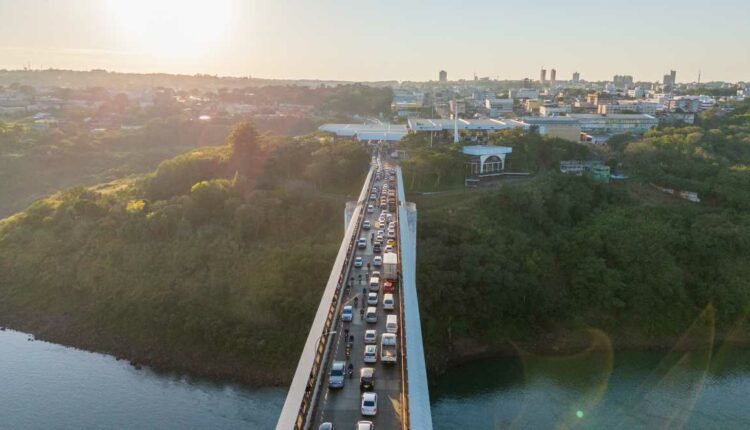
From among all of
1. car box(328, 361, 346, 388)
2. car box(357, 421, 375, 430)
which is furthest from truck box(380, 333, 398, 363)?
car box(357, 421, 375, 430)

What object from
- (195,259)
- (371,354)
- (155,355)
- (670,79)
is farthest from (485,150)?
(670,79)

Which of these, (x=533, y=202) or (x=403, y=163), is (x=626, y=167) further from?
(x=403, y=163)

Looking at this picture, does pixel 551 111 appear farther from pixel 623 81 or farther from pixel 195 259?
pixel 623 81

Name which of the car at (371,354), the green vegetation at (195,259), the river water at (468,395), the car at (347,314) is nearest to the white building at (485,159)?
the green vegetation at (195,259)

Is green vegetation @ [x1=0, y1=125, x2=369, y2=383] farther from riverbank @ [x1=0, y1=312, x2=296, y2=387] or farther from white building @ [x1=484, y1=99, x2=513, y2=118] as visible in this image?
white building @ [x1=484, y1=99, x2=513, y2=118]

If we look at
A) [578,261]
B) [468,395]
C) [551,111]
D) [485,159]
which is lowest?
[468,395]

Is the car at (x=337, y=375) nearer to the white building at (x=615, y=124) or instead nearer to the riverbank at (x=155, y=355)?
the riverbank at (x=155, y=355)
